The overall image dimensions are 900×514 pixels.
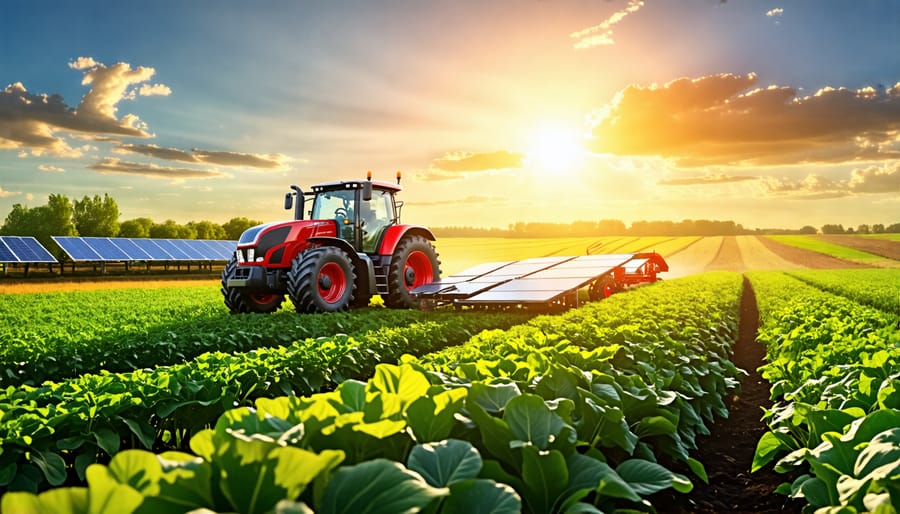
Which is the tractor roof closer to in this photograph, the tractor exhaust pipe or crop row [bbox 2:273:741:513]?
the tractor exhaust pipe

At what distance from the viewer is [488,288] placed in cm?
1470

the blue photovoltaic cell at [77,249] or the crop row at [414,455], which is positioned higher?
the blue photovoltaic cell at [77,249]

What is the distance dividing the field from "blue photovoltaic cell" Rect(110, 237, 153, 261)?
99.2ft

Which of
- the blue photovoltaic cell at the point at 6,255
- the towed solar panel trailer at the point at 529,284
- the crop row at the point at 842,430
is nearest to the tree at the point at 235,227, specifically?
the blue photovoltaic cell at the point at 6,255

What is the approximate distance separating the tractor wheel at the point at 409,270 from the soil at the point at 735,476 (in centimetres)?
817

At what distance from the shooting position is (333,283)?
13.4 m

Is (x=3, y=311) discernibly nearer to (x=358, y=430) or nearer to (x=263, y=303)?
(x=263, y=303)

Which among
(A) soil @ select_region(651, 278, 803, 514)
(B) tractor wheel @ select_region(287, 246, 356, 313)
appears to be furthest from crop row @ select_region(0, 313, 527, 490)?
(B) tractor wheel @ select_region(287, 246, 356, 313)

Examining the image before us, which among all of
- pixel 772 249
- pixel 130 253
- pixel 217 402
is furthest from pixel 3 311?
pixel 772 249

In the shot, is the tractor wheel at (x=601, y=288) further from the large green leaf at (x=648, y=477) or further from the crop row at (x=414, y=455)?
the large green leaf at (x=648, y=477)

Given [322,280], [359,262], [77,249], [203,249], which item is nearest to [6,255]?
[77,249]

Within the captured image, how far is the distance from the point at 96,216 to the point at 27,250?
3486 centimetres

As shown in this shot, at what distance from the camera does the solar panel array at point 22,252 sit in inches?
1286

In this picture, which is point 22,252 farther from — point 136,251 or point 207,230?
point 207,230
